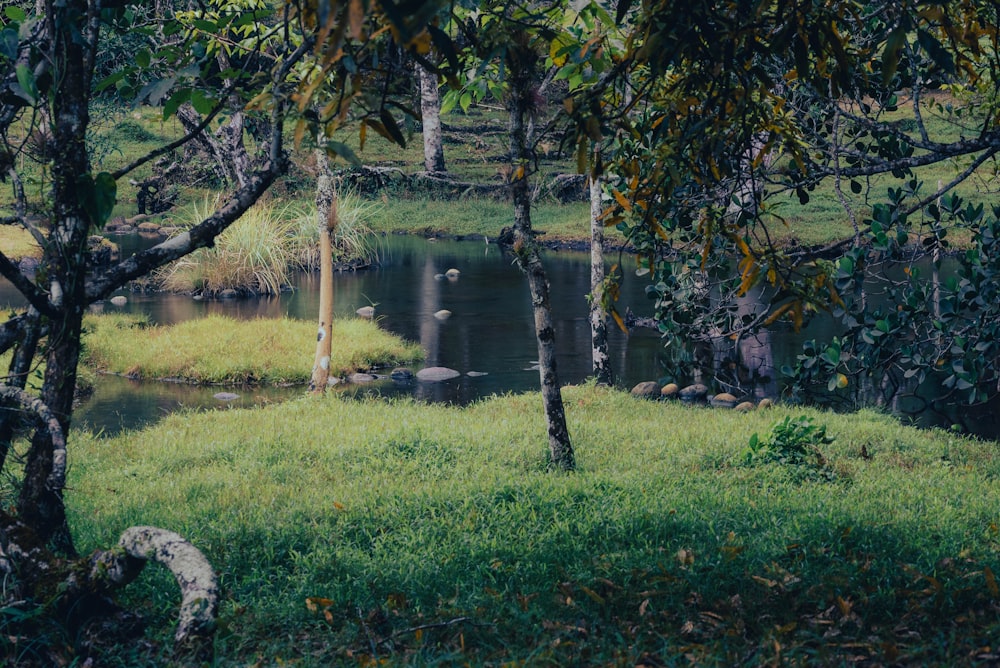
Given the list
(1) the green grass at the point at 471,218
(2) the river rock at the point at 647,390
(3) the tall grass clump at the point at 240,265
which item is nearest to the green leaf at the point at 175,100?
(2) the river rock at the point at 647,390

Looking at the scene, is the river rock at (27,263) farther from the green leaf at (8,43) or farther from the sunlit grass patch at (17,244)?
the green leaf at (8,43)

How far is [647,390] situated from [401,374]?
3077 millimetres

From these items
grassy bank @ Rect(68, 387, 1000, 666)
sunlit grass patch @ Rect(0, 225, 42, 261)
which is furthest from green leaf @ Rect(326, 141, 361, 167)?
sunlit grass patch @ Rect(0, 225, 42, 261)

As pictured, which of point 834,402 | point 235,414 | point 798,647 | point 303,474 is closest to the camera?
point 798,647

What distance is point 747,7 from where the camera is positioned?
12.9ft

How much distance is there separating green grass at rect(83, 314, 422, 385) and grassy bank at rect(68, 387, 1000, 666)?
434 centimetres

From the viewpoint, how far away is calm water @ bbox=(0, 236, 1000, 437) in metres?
10.9

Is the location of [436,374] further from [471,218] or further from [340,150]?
[471,218]

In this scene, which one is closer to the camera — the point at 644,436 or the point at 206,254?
the point at 644,436

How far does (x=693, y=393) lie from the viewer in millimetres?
11117

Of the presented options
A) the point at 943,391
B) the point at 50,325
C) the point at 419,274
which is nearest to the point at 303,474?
the point at 50,325

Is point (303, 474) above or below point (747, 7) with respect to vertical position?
below

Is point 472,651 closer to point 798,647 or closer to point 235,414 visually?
→ point 798,647

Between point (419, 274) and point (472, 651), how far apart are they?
54.2 feet
